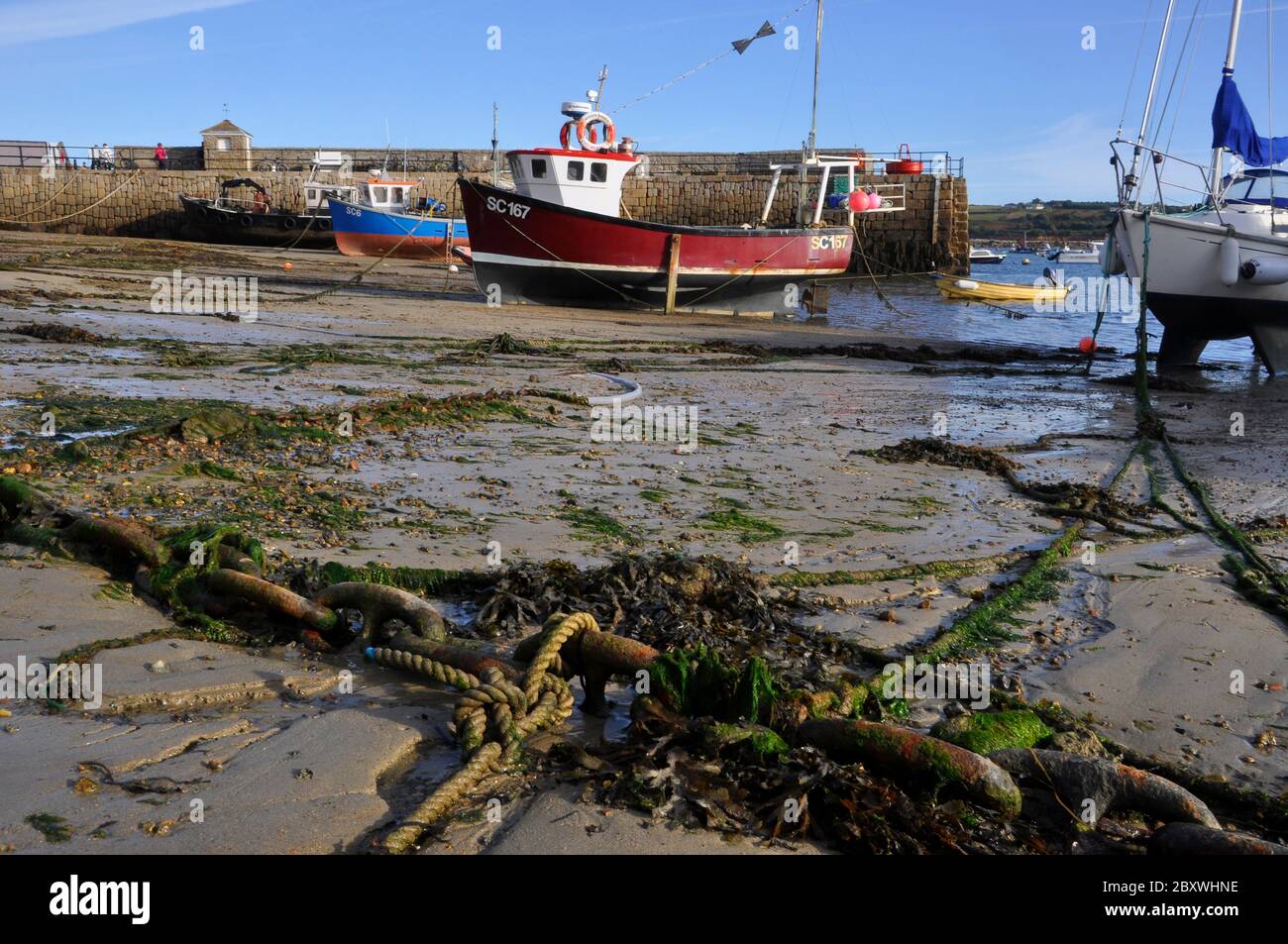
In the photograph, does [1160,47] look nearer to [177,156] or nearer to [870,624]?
[870,624]

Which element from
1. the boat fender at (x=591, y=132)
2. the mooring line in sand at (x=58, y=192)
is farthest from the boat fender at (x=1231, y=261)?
the mooring line in sand at (x=58, y=192)

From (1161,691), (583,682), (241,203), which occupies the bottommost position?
(1161,691)

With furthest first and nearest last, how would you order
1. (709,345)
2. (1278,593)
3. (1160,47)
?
1. (1160,47)
2. (709,345)
3. (1278,593)

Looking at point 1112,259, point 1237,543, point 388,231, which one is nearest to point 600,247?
point 1112,259

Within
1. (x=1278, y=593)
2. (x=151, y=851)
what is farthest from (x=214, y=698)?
(x=1278, y=593)

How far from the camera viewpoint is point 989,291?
34.8 m

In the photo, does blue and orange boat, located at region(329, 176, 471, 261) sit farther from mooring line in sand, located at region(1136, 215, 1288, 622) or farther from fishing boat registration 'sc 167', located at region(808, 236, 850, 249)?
mooring line in sand, located at region(1136, 215, 1288, 622)

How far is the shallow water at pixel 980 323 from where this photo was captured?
74.7ft

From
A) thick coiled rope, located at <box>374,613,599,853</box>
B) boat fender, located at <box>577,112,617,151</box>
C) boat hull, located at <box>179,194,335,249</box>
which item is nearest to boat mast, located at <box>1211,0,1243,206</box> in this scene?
boat fender, located at <box>577,112,617,151</box>

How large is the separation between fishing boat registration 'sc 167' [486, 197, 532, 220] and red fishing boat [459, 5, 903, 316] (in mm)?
20

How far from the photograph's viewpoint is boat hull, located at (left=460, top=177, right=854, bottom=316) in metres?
20.9

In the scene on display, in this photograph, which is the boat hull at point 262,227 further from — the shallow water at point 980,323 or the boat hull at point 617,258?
the boat hull at point 617,258

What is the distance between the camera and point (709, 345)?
1609cm
